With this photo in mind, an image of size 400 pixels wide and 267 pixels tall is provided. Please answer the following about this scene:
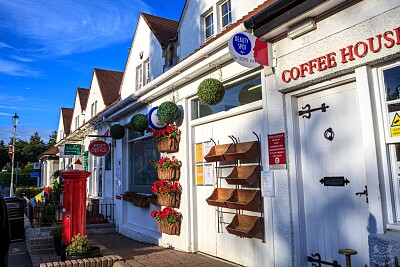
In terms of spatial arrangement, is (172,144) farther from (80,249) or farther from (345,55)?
(345,55)

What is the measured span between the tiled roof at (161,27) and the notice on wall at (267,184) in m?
7.07

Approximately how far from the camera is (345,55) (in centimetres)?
388

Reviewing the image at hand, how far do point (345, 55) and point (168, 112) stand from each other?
393 cm

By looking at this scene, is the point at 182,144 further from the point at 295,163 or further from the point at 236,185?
the point at 295,163

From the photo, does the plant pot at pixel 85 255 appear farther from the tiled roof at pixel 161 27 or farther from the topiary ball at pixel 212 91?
the tiled roof at pixel 161 27

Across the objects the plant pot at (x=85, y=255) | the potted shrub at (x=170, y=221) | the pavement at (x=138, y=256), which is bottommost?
the pavement at (x=138, y=256)

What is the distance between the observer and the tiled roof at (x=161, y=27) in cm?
1110

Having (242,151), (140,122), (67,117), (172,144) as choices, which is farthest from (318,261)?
(67,117)

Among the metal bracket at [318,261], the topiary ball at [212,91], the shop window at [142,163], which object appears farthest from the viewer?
the shop window at [142,163]

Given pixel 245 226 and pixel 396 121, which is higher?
pixel 396 121

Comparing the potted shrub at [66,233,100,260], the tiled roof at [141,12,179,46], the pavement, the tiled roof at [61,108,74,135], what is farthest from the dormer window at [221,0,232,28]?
the tiled roof at [61,108,74,135]

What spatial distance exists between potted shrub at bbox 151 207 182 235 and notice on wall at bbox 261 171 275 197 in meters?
2.61

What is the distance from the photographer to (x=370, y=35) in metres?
3.64

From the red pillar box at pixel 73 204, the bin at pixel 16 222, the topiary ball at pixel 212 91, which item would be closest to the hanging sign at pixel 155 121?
the red pillar box at pixel 73 204
